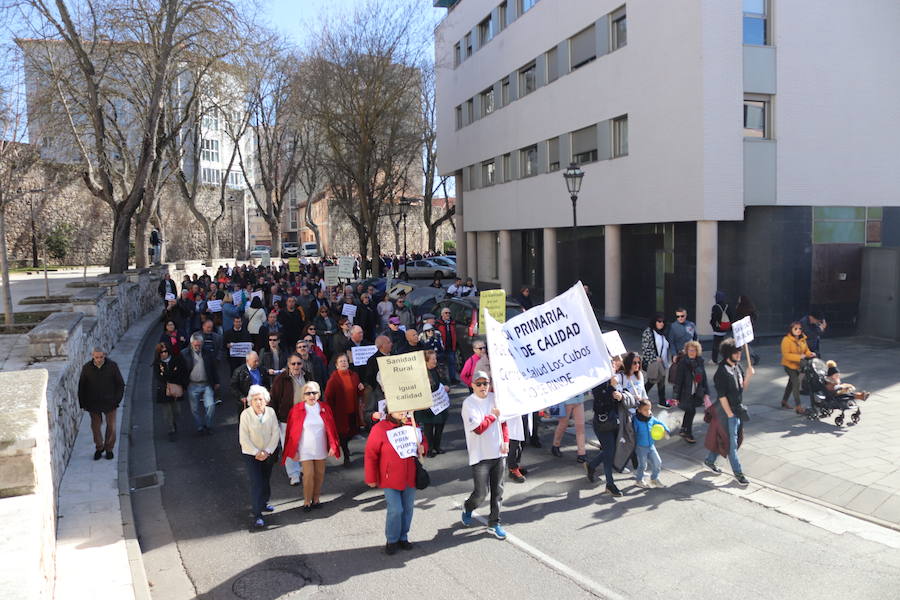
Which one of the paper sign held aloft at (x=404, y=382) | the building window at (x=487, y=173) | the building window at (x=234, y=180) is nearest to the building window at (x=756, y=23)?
the paper sign held aloft at (x=404, y=382)

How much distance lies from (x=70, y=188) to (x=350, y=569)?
50996mm

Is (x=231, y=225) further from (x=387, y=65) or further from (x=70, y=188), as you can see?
(x=387, y=65)

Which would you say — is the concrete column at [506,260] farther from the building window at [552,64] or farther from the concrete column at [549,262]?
the building window at [552,64]

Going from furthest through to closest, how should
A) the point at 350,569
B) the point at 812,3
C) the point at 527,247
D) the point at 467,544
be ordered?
the point at 527,247 < the point at 812,3 < the point at 467,544 < the point at 350,569

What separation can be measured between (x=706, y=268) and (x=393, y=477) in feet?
48.5

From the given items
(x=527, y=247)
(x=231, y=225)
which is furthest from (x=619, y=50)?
(x=231, y=225)

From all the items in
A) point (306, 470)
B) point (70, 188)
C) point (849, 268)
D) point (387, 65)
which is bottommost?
point (306, 470)

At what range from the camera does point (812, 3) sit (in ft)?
64.7

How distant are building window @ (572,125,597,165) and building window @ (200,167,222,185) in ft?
166

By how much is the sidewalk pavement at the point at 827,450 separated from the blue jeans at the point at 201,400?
6.96 m

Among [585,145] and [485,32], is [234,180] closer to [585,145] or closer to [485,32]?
[485,32]

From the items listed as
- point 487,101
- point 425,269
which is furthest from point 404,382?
point 425,269

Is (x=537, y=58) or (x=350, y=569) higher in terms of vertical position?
(x=537, y=58)

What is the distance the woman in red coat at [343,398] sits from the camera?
1007cm
